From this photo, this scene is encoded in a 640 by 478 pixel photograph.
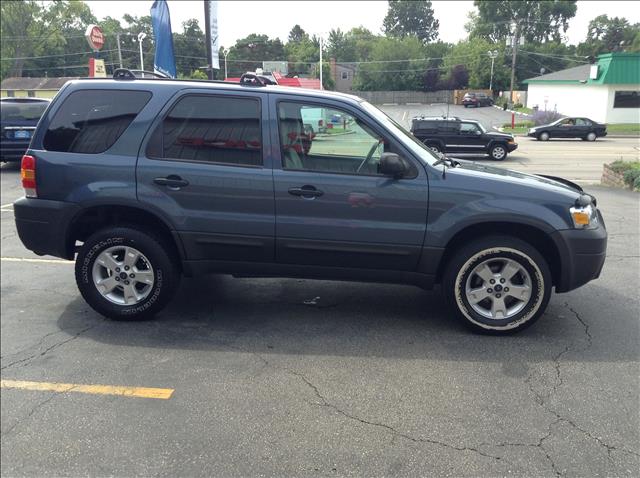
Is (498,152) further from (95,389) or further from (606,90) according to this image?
(606,90)

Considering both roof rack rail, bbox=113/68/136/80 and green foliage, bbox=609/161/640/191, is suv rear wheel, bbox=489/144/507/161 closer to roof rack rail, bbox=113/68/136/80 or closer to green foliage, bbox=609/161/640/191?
green foliage, bbox=609/161/640/191

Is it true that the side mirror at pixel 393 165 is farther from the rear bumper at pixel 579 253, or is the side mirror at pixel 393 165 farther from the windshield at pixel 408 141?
the rear bumper at pixel 579 253

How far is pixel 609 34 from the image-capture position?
A: 31.3m

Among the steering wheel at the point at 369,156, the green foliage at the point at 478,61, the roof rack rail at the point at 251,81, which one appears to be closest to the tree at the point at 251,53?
the green foliage at the point at 478,61

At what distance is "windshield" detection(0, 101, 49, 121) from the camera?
13648mm

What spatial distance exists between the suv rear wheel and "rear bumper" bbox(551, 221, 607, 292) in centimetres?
1698

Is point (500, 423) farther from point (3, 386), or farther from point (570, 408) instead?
point (3, 386)

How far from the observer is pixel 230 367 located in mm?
3789

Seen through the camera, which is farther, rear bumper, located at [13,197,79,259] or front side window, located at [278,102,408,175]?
rear bumper, located at [13,197,79,259]

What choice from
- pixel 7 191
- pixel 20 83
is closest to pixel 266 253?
pixel 7 191

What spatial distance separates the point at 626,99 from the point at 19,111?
122 ft

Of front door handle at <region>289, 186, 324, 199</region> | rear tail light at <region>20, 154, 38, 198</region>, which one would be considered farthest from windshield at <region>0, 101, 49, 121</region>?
front door handle at <region>289, 186, 324, 199</region>

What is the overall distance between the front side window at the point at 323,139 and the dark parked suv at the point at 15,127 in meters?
11.7

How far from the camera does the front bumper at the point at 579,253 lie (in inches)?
161
